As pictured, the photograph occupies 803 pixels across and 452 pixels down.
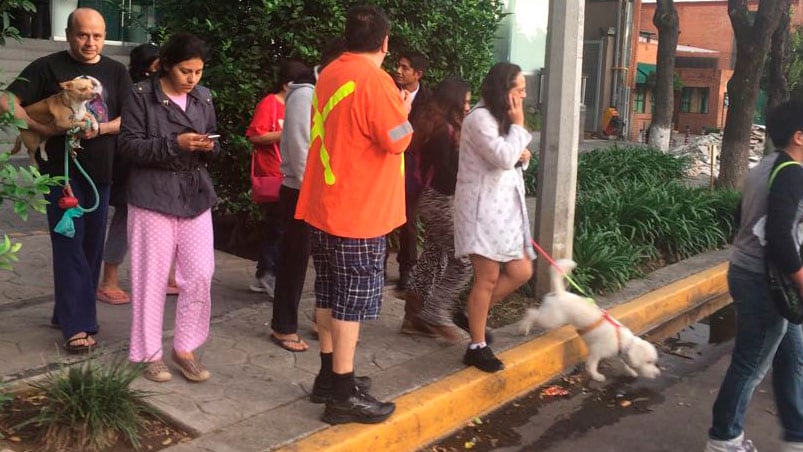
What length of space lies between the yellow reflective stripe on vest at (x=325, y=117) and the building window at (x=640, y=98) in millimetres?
34688

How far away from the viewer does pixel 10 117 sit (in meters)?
3.49

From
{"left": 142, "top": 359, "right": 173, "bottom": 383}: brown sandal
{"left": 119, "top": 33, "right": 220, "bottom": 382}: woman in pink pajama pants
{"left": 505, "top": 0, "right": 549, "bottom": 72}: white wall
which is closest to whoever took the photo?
{"left": 119, "top": 33, "right": 220, "bottom": 382}: woman in pink pajama pants

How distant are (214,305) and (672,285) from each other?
13.0ft

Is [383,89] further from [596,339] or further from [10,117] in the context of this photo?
[596,339]

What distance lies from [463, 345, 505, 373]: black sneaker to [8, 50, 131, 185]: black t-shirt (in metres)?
2.35

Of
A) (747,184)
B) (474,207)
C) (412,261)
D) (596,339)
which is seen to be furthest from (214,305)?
(747,184)

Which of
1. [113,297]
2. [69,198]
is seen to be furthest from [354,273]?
[113,297]

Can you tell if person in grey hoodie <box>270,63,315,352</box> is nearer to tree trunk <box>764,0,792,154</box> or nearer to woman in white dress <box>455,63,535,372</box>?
woman in white dress <box>455,63,535,372</box>

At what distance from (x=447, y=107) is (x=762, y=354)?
7.77 ft

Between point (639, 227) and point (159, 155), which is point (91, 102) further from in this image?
point (639, 227)

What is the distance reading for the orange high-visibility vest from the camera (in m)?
3.80

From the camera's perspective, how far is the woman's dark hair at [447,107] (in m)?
5.29

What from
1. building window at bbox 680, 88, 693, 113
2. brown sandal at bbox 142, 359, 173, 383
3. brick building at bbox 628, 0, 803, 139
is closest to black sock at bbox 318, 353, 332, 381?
brown sandal at bbox 142, 359, 173, 383

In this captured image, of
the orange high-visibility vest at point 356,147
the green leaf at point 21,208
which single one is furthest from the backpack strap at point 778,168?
the green leaf at point 21,208
